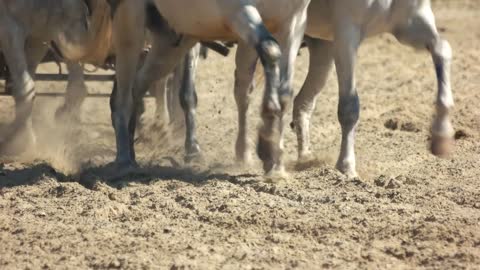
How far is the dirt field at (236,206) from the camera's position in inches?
244

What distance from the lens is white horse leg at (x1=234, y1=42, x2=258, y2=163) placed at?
31.7 feet

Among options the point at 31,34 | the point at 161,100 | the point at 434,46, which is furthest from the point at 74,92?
the point at 434,46

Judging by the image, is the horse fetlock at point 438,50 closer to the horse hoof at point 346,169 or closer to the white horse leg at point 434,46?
the white horse leg at point 434,46

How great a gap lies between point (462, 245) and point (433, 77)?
885 centimetres

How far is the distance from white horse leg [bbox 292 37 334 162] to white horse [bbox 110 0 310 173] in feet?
3.36

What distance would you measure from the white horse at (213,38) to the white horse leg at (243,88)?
18cm

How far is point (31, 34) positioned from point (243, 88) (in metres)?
1.90

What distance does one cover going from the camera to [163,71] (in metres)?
9.40

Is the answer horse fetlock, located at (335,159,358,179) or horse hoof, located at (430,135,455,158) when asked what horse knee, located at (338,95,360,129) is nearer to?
horse fetlock, located at (335,159,358,179)

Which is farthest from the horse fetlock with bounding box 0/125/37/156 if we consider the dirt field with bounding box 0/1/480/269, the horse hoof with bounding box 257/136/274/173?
the horse hoof with bounding box 257/136/274/173

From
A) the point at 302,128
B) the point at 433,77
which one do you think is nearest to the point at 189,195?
the point at 302,128

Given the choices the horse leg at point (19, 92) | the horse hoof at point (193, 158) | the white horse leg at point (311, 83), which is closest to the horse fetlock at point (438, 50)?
the white horse leg at point (311, 83)

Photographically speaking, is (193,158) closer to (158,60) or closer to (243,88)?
(243,88)

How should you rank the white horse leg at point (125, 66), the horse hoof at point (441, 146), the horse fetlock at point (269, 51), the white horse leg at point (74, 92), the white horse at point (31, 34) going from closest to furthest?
the horse fetlock at point (269, 51) < the horse hoof at point (441, 146) < the white horse leg at point (125, 66) < the white horse at point (31, 34) < the white horse leg at point (74, 92)
